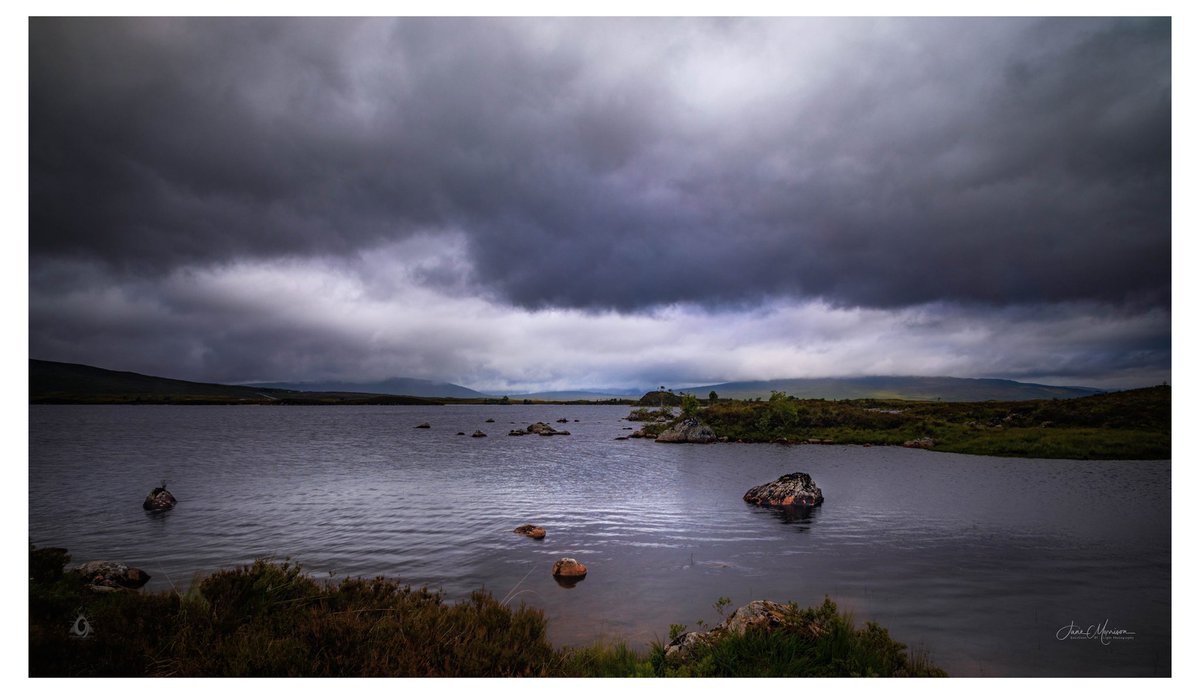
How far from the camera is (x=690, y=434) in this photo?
6238 centimetres

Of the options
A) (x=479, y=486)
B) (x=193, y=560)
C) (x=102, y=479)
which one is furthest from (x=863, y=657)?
→ (x=102, y=479)

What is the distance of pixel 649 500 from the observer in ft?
85.0

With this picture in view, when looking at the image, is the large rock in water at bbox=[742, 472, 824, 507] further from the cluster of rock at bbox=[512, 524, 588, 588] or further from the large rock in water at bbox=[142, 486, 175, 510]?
the large rock in water at bbox=[142, 486, 175, 510]

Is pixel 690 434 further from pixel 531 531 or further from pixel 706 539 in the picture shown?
pixel 531 531

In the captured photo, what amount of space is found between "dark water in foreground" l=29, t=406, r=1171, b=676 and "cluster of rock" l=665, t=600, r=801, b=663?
2.02m

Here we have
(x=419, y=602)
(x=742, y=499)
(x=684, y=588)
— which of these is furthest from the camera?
(x=742, y=499)

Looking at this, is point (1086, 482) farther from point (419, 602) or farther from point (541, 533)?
point (419, 602)

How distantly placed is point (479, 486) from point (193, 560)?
15.9m
